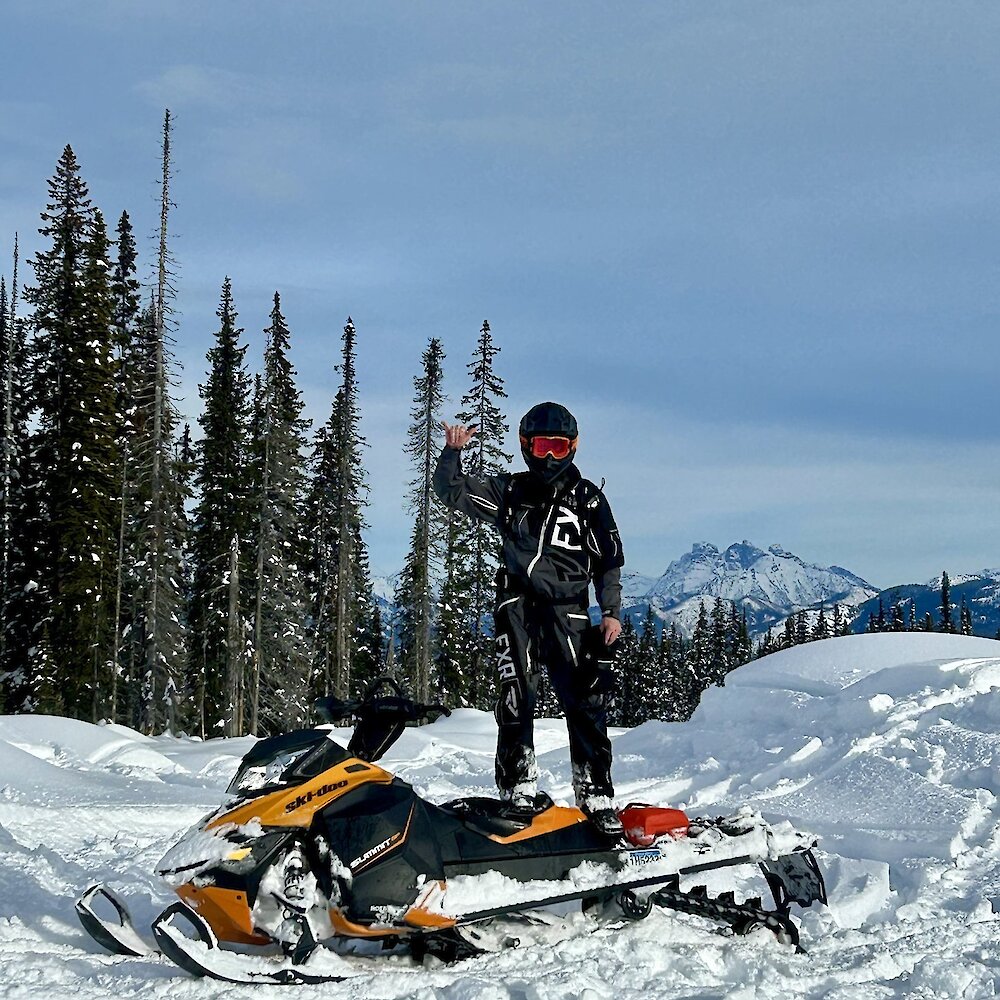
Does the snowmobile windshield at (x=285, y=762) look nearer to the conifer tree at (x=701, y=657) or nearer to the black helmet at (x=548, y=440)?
the black helmet at (x=548, y=440)

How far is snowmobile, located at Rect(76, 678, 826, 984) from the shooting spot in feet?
11.8

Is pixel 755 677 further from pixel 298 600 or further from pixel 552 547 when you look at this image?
pixel 298 600

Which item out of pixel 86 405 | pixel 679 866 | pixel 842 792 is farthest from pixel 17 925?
pixel 86 405

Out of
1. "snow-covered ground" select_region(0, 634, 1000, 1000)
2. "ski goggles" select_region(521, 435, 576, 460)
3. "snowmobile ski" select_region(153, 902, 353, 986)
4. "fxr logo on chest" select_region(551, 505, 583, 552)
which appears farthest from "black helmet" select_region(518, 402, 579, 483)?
"snowmobile ski" select_region(153, 902, 353, 986)

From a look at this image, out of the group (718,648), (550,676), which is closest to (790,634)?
(718,648)

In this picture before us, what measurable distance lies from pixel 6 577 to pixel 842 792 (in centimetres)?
2650

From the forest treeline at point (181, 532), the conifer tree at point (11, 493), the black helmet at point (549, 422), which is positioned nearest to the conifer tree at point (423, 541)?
the forest treeline at point (181, 532)

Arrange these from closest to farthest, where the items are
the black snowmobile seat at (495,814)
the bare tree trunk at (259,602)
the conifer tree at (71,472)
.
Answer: the black snowmobile seat at (495,814) → the conifer tree at (71,472) → the bare tree trunk at (259,602)

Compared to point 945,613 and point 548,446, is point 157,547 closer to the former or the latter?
point 548,446

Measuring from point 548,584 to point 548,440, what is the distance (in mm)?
794

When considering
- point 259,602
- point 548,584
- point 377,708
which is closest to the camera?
point 377,708

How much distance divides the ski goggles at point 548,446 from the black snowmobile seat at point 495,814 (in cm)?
182

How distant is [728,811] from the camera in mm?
7621

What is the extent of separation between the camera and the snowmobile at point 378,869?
3582 millimetres
